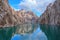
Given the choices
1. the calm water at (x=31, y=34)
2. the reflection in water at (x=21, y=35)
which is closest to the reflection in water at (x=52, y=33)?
the calm water at (x=31, y=34)

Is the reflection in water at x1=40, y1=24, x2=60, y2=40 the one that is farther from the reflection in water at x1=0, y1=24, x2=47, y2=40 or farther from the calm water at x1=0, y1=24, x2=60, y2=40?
the reflection in water at x1=0, y1=24, x2=47, y2=40

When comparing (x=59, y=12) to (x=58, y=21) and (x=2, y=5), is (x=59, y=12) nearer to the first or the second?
(x=58, y=21)

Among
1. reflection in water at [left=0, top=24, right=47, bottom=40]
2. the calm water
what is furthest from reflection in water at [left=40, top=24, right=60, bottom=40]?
reflection in water at [left=0, top=24, right=47, bottom=40]

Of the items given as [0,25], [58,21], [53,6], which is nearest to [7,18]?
[0,25]

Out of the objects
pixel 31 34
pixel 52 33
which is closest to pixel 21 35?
pixel 31 34

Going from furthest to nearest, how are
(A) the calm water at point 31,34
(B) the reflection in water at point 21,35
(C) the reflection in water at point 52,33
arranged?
1. (B) the reflection in water at point 21,35
2. (A) the calm water at point 31,34
3. (C) the reflection in water at point 52,33

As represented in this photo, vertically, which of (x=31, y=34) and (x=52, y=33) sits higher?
(x=52, y=33)

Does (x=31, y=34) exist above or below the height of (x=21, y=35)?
below

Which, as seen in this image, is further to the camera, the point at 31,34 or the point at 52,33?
the point at 31,34

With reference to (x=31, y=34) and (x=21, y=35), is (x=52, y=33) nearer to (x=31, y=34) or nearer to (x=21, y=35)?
(x=31, y=34)

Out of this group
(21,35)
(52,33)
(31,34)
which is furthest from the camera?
(31,34)

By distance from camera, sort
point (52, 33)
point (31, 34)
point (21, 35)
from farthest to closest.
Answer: point (31, 34) < point (52, 33) < point (21, 35)

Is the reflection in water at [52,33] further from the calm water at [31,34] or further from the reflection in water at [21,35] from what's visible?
the reflection in water at [21,35]

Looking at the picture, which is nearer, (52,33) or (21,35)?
(21,35)
